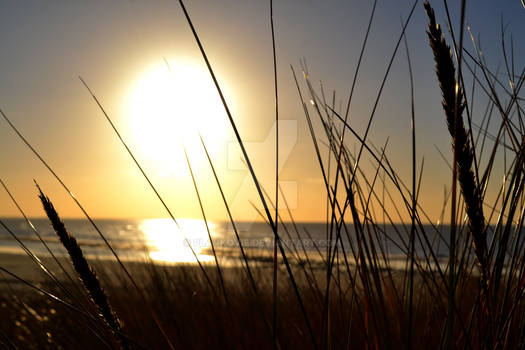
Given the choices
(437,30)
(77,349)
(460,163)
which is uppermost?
(437,30)

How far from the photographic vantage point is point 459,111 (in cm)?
60

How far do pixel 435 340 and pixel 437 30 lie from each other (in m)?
1.24

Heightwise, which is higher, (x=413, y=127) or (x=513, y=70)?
(x=513, y=70)

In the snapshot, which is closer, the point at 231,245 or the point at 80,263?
the point at 80,263

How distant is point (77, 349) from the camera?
1724mm

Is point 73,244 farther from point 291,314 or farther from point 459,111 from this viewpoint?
point 291,314

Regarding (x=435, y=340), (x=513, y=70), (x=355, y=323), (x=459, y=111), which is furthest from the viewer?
(x=355, y=323)

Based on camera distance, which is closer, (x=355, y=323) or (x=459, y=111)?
(x=459, y=111)

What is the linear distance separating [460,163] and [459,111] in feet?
0.30

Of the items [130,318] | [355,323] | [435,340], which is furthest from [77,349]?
[435,340]

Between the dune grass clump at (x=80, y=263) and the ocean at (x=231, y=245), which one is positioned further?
the ocean at (x=231, y=245)

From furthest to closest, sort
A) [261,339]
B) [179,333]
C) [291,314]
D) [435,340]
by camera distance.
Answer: [291,314] → [261,339] → [179,333] → [435,340]

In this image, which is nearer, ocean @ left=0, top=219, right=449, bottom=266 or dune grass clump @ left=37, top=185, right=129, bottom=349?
dune grass clump @ left=37, top=185, right=129, bottom=349

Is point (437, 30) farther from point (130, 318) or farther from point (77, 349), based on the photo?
point (130, 318)
